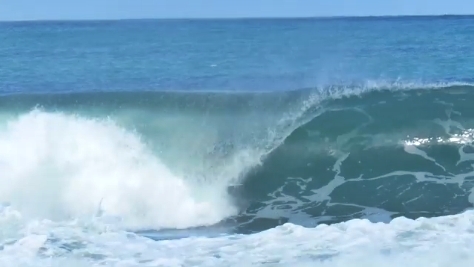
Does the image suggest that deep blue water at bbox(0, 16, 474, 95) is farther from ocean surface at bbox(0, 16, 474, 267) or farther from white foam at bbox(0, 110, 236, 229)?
white foam at bbox(0, 110, 236, 229)

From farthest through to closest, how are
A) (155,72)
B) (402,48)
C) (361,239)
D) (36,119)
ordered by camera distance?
(402,48) → (155,72) → (36,119) → (361,239)

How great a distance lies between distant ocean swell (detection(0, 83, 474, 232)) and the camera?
28.5 ft

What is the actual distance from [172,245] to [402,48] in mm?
25640

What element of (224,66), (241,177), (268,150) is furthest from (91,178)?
(224,66)

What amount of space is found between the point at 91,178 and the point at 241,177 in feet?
7.05

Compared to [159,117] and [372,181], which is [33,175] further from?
[372,181]

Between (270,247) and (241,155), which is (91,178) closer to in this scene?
(241,155)

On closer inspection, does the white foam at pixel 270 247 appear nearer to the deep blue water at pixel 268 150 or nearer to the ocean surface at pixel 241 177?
the ocean surface at pixel 241 177

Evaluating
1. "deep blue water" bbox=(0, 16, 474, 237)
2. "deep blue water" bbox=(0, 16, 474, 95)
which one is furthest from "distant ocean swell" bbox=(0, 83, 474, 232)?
"deep blue water" bbox=(0, 16, 474, 95)

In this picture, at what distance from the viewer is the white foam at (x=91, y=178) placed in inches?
334

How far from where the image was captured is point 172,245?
21.9 ft

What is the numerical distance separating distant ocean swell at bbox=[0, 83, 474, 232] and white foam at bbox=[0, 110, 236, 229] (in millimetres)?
22

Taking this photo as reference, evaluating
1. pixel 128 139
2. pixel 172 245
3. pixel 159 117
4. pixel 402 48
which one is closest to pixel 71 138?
pixel 128 139

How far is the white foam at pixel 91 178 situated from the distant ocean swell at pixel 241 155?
2 cm
